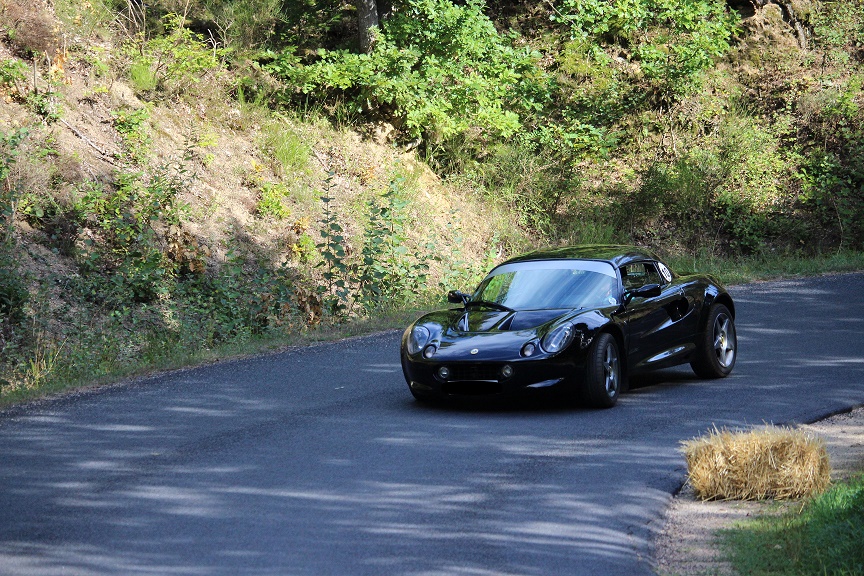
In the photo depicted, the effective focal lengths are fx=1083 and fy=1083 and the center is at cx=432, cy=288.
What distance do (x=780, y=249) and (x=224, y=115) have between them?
40.2ft

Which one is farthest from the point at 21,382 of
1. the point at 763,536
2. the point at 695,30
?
the point at 695,30

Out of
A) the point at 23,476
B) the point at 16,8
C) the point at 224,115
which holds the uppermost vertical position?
the point at 16,8

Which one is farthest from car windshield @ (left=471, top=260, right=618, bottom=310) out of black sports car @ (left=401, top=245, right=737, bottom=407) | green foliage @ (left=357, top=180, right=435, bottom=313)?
green foliage @ (left=357, top=180, right=435, bottom=313)

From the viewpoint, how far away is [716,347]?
11.4 meters

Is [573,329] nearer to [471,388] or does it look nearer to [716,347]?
[471,388]

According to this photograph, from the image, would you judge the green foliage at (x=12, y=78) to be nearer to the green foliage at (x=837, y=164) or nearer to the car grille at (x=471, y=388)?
the car grille at (x=471, y=388)

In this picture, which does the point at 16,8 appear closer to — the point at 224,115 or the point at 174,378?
the point at 224,115

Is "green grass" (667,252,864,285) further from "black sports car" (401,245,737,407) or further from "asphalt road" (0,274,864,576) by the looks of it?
"black sports car" (401,245,737,407)

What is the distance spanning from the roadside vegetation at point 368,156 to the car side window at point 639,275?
15.9 feet

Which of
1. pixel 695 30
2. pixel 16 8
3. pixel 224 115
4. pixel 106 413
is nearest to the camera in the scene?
pixel 106 413

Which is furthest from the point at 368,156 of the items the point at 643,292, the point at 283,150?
the point at 643,292

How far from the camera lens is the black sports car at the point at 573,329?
9398 millimetres

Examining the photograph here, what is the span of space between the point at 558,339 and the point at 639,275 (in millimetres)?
1875

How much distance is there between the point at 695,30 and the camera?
26.3 m
